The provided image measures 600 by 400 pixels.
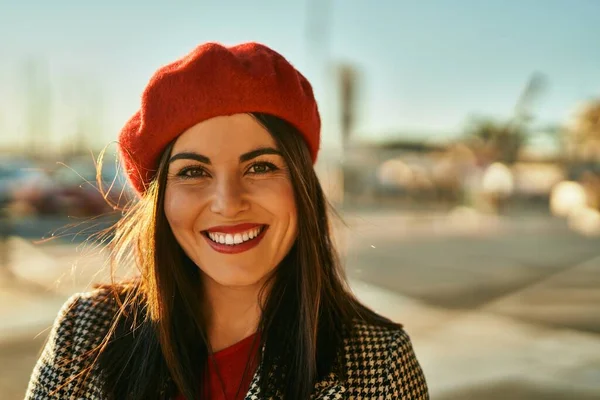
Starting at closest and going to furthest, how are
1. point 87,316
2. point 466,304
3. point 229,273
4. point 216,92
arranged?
1. point 216,92
2. point 229,273
3. point 87,316
4. point 466,304

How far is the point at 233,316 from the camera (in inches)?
74.6

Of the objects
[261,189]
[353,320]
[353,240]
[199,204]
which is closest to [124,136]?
[199,204]

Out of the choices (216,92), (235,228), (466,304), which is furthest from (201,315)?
(466,304)

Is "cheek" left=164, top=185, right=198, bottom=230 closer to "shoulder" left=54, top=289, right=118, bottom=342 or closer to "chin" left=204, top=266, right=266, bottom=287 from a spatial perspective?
"chin" left=204, top=266, right=266, bottom=287

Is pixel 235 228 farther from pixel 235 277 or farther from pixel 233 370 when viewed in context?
pixel 233 370

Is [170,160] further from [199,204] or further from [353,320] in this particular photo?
[353,320]

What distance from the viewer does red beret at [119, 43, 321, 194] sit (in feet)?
5.45

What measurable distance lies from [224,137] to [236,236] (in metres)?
0.25

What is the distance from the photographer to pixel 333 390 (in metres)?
1.69

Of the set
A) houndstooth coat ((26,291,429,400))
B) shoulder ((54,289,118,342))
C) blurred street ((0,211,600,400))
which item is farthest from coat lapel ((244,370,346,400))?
blurred street ((0,211,600,400))

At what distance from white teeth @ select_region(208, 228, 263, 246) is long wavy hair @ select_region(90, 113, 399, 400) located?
130 mm

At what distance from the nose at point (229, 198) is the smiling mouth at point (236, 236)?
6cm

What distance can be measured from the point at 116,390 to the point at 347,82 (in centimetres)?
805

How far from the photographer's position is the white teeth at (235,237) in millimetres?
1724
